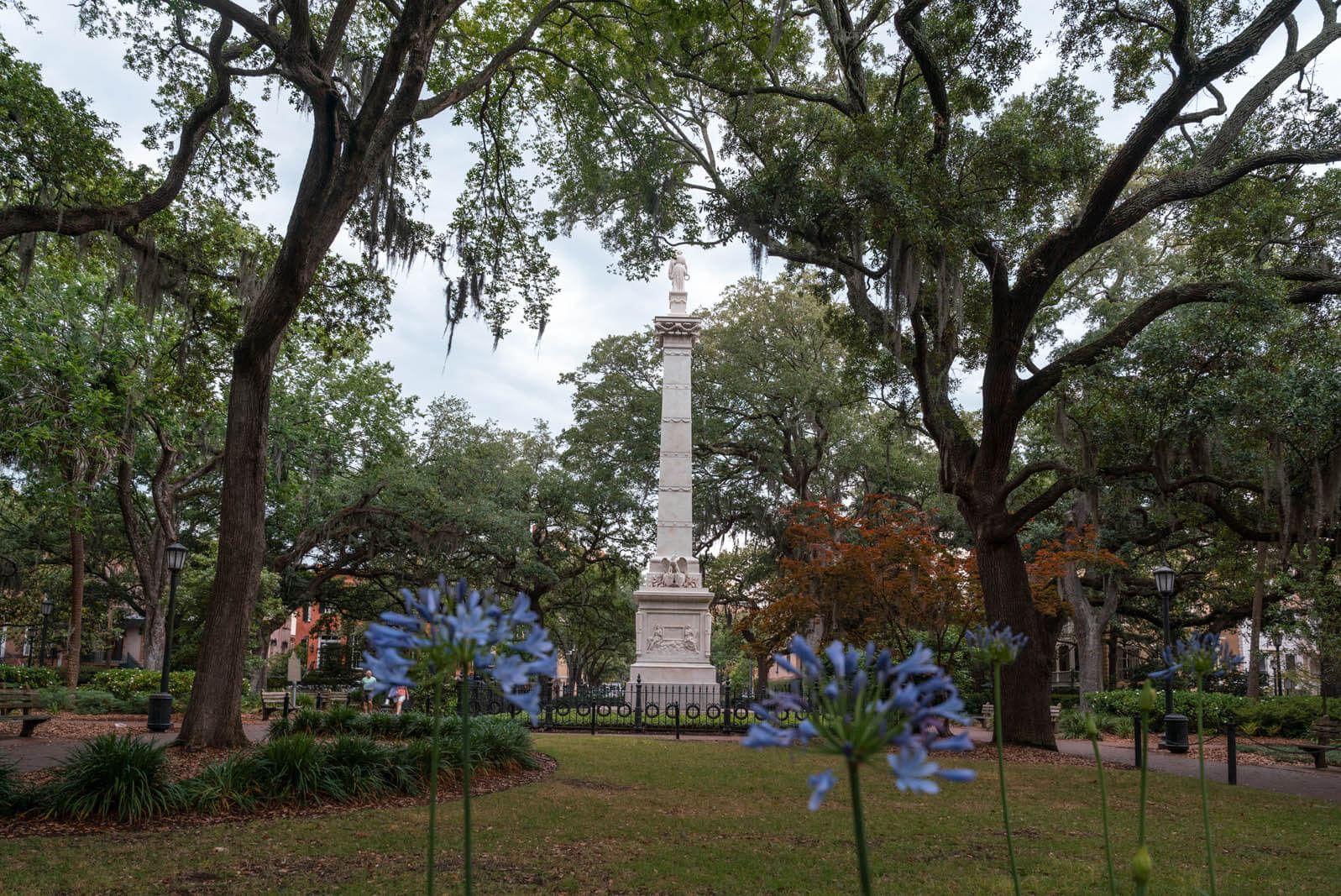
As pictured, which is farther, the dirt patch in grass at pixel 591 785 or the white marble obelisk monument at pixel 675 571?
the white marble obelisk monument at pixel 675 571

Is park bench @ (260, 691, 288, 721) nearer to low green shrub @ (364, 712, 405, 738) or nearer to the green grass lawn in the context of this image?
low green shrub @ (364, 712, 405, 738)

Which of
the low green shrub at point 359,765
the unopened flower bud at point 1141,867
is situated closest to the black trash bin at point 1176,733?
the low green shrub at point 359,765

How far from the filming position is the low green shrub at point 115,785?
7.25 meters

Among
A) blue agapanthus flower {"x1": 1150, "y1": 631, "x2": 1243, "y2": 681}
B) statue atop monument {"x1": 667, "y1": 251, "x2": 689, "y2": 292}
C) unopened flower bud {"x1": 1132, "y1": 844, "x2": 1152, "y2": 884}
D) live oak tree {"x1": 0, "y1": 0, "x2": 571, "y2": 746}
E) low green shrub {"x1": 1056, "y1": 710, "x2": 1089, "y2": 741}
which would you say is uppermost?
statue atop monument {"x1": 667, "y1": 251, "x2": 689, "y2": 292}

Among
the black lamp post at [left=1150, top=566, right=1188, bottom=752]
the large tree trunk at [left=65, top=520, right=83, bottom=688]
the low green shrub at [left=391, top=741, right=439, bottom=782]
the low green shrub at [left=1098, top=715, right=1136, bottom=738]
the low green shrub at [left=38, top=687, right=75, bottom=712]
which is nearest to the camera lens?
the low green shrub at [left=391, top=741, right=439, bottom=782]

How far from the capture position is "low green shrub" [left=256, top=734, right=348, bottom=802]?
8.14 m

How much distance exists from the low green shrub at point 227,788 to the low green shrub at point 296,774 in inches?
3.8

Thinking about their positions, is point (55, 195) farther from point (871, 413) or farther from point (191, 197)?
point (871, 413)

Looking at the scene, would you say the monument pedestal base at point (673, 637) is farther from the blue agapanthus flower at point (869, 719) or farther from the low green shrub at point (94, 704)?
the blue agapanthus flower at point (869, 719)

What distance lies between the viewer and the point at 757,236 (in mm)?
15133

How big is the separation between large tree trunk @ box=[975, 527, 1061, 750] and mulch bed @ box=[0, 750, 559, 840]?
7.74 meters

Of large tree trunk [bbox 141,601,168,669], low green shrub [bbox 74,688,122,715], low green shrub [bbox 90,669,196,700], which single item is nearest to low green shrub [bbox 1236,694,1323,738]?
low green shrub [bbox 90,669,196,700]

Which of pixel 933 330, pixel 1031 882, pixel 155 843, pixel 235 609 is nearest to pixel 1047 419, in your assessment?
pixel 933 330

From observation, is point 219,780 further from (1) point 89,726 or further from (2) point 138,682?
(2) point 138,682
